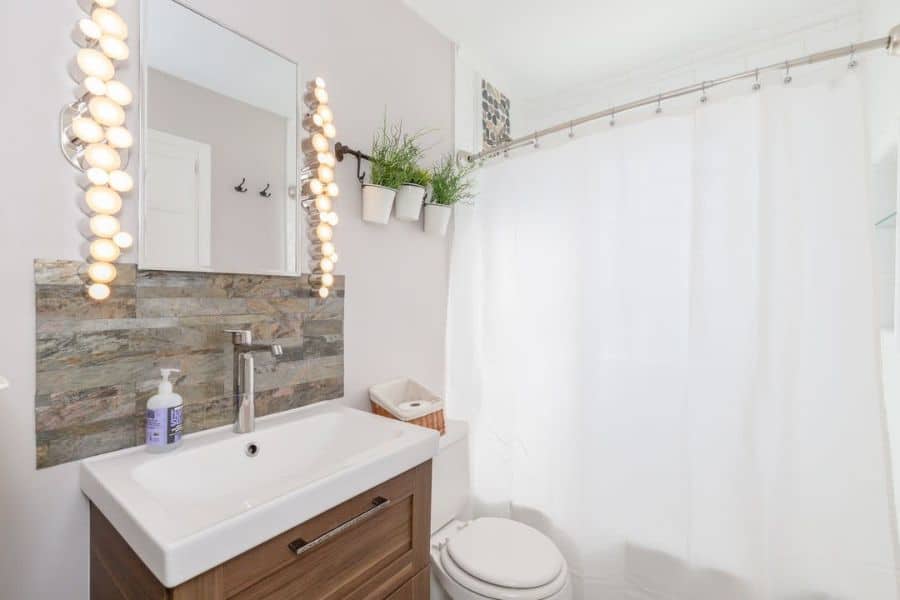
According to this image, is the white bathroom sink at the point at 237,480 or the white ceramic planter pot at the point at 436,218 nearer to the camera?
the white bathroom sink at the point at 237,480

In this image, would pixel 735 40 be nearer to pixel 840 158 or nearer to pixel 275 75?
pixel 840 158

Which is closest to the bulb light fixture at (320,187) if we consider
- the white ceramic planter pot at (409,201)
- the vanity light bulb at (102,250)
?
the white ceramic planter pot at (409,201)

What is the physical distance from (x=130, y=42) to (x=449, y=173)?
42.4 inches

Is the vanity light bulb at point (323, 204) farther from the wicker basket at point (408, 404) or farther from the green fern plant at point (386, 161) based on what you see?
the wicker basket at point (408, 404)

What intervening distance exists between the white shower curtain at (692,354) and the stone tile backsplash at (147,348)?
0.83 metres

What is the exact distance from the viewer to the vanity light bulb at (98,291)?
875 millimetres

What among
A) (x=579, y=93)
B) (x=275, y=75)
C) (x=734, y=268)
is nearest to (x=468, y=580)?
(x=734, y=268)

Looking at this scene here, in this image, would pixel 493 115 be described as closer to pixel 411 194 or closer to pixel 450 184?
pixel 450 184

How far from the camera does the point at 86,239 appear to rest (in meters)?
0.89

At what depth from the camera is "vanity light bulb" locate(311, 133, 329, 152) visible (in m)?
1.29

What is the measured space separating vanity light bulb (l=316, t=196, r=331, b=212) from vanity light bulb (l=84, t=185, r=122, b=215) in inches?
19.9

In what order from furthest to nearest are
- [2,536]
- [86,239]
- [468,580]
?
1. [468,580]
2. [86,239]
3. [2,536]

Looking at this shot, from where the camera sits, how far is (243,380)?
1.08 metres

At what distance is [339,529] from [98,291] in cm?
72
